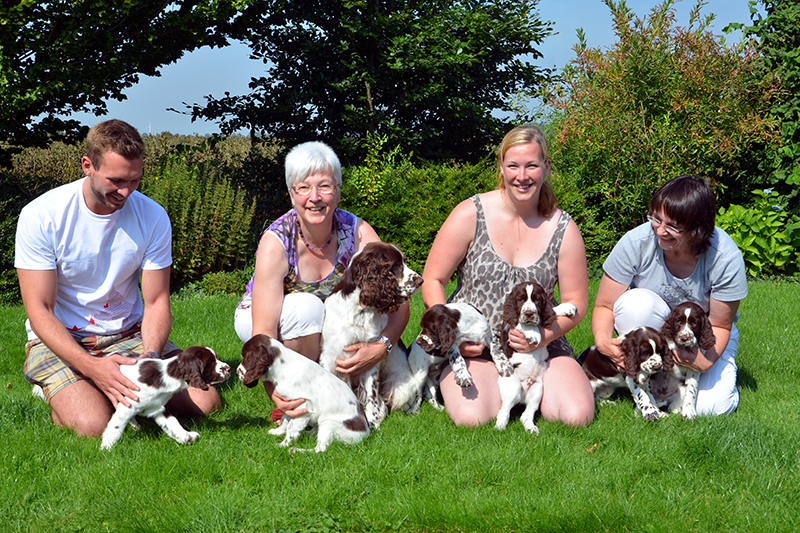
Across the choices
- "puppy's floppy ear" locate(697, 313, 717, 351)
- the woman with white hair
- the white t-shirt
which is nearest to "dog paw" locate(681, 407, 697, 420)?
"puppy's floppy ear" locate(697, 313, 717, 351)

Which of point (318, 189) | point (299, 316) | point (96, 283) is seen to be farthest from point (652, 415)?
point (96, 283)

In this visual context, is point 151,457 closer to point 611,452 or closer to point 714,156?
point 611,452

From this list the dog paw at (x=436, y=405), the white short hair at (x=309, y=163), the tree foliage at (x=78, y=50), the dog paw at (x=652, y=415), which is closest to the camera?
the white short hair at (x=309, y=163)

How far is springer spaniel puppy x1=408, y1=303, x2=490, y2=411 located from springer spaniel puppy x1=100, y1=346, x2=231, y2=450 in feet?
4.01

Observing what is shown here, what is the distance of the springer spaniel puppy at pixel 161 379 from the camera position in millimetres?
3584

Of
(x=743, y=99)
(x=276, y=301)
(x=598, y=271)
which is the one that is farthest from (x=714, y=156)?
(x=276, y=301)

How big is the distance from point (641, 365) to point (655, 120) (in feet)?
21.4

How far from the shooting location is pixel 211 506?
295 cm

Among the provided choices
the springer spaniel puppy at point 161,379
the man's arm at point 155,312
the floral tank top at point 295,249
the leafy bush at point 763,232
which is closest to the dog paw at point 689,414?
the floral tank top at point 295,249

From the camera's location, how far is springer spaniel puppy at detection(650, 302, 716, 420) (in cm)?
402

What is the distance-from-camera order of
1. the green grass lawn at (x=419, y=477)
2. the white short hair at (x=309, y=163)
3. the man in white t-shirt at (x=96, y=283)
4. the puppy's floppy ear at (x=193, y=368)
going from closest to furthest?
the green grass lawn at (x=419, y=477), the puppy's floppy ear at (x=193, y=368), the man in white t-shirt at (x=96, y=283), the white short hair at (x=309, y=163)

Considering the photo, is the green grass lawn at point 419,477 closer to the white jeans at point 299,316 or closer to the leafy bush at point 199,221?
the white jeans at point 299,316

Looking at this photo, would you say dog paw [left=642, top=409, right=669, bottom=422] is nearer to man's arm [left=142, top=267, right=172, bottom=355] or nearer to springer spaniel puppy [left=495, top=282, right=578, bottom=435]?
springer spaniel puppy [left=495, top=282, right=578, bottom=435]

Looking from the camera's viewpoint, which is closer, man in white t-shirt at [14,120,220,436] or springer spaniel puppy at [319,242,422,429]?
man in white t-shirt at [14,120,220,436]
